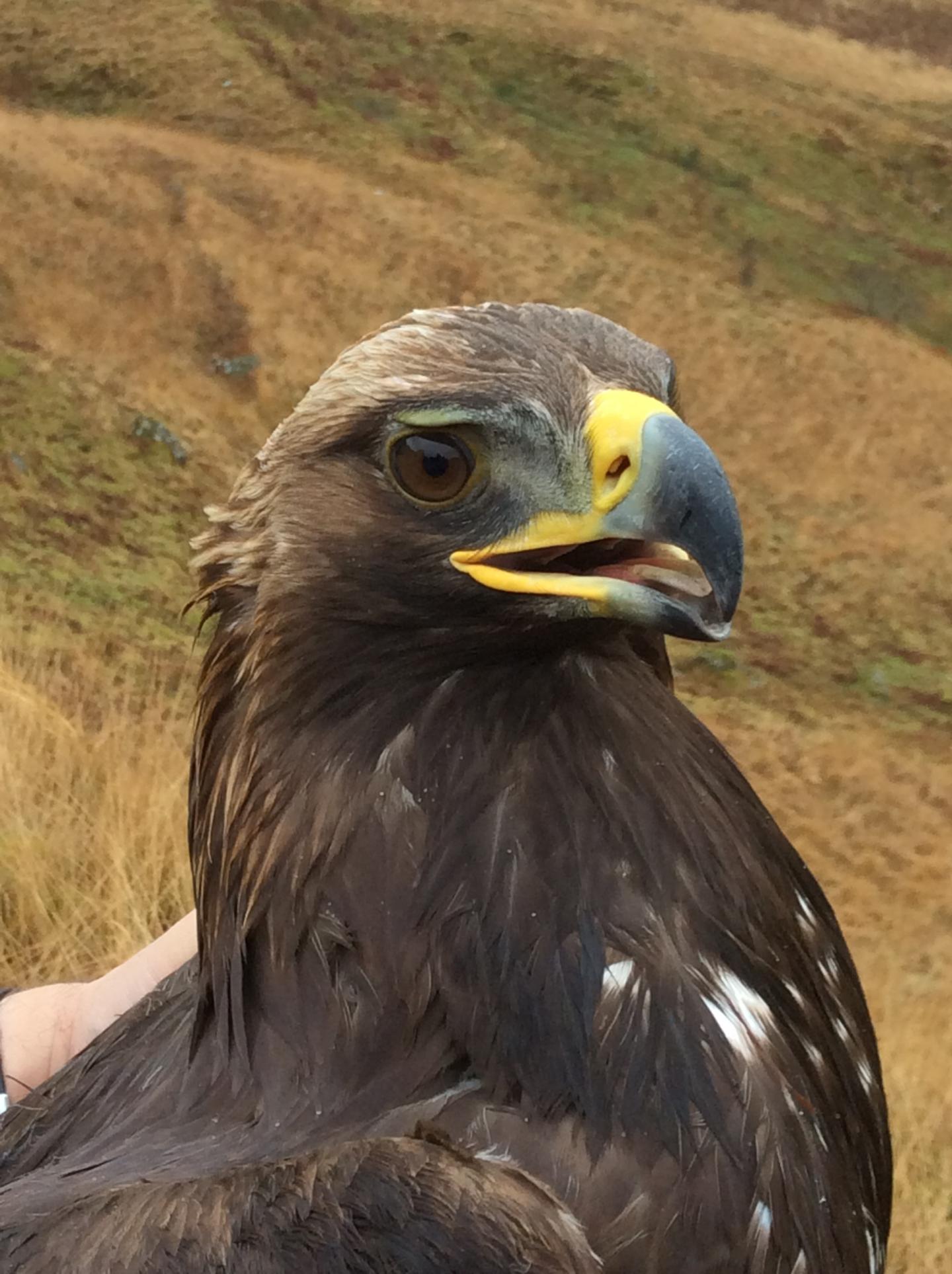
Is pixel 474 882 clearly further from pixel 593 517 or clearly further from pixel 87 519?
pixel 87 519

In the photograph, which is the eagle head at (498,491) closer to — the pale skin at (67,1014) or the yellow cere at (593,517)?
the yellow cere at (593,517)

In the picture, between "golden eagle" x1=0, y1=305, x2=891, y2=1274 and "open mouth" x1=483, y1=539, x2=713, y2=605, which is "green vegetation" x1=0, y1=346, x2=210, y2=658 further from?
"open mouth" x1=483, y1=539, x2=713, y2=605

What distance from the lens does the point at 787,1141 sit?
5.22 feet

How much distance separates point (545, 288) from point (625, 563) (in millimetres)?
11510

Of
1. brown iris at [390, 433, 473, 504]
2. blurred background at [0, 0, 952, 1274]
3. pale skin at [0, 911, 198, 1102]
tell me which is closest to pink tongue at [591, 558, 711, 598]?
brown iris at [390, 433, 473, 504]

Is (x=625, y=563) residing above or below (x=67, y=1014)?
above

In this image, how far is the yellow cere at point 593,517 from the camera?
138cm

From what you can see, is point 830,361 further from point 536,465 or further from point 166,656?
point 536,465

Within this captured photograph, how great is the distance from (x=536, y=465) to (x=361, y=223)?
11.4 m

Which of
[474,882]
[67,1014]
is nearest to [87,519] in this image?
[67,1014]

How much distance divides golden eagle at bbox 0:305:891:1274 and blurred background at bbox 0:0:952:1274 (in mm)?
3245

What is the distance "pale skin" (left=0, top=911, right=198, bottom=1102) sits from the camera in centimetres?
281

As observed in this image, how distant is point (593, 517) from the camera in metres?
1.41

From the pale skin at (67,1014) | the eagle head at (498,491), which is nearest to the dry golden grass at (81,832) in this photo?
the pale skin at (67,1014)
